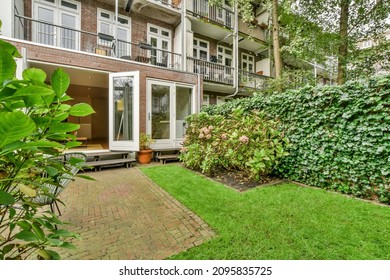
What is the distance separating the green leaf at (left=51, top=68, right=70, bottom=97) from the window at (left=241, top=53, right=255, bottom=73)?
14.9 metres

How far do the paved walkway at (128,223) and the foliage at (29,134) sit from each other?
→ 0.43 metres

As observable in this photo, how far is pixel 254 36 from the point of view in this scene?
1301cm

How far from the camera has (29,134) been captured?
642mm

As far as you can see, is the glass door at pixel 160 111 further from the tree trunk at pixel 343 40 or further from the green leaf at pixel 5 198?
the tree trunk at pixel 343 40

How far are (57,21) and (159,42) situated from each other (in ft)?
15.4

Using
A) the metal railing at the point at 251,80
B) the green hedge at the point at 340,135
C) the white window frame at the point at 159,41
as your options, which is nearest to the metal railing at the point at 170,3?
the white window frame at the point at 159,41

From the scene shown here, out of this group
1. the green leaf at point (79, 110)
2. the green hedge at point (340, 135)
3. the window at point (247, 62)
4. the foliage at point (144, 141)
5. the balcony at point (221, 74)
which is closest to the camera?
the green leaf at point (79, 110)

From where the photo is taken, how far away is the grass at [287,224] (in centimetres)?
212

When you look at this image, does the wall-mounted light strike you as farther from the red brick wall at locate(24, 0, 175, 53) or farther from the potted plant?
the potted plant

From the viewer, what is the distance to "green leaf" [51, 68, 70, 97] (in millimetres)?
899

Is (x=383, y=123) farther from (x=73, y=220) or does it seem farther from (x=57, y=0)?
(x=57, y=0)

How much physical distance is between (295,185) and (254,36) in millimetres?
11992

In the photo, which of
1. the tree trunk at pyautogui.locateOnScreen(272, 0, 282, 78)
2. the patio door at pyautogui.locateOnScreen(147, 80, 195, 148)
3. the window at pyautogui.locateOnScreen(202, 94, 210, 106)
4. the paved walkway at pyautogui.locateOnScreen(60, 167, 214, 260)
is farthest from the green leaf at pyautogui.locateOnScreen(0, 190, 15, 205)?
the window at pyautogui.locateOnScreen(202, 94, 210, 106)
